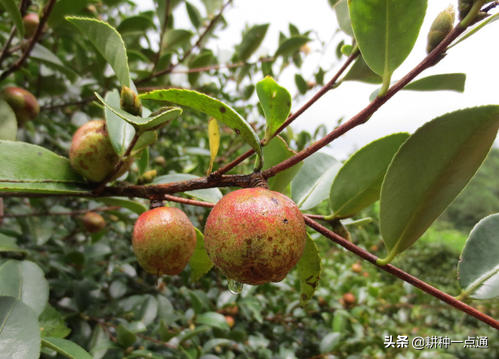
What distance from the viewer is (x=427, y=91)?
75 centimetres

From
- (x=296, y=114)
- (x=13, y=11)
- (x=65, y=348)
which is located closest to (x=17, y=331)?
(x=65, y=348)

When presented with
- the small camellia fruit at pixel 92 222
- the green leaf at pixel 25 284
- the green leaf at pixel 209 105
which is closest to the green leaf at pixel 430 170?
the green leaf at pixel 209 105

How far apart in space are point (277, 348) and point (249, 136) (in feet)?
6.10

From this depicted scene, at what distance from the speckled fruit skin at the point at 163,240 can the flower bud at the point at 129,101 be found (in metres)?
0.23

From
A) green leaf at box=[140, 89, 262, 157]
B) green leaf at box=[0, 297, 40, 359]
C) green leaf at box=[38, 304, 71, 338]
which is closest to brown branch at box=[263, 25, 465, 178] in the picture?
green leaf at box=[140, 89, 262, 157]

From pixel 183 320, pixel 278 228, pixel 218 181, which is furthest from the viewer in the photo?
pixel 183 320

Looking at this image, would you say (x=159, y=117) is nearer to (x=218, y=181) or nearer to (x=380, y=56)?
(x=218, y=181)

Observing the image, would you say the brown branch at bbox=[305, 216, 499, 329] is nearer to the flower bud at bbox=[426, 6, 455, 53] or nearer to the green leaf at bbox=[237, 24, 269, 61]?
the flower bud at bbox=[426, 6, 455, 53]

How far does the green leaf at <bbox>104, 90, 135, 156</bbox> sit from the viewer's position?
739 mm

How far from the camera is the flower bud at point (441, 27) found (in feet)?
1.66

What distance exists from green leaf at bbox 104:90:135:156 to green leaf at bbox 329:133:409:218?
1.62 feet

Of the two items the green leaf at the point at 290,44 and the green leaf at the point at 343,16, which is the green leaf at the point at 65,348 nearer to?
the green leaf at the point at 343,16

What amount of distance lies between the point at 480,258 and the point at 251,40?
151cm

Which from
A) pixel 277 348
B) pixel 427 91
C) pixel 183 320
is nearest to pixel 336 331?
pixel 277 348
